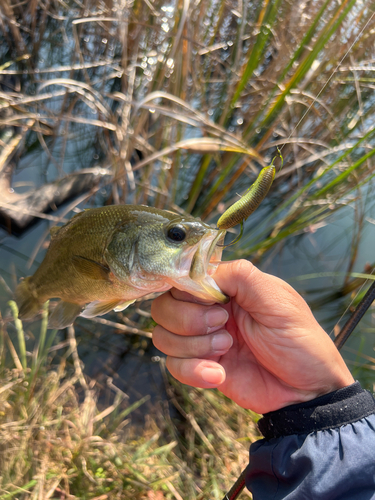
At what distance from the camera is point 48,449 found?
2.06 m

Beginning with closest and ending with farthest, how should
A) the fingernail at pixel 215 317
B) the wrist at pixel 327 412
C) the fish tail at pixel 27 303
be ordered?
the wrist at pixel 327 412, the fingernail at pixel 215 317, the fish tail at pixel 27 303

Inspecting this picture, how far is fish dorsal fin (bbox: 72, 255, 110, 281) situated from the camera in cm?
121

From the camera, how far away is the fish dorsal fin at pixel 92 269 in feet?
3.97

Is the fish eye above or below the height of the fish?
above

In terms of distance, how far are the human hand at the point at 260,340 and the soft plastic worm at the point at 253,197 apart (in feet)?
1.85

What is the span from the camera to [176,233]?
1.15 meters

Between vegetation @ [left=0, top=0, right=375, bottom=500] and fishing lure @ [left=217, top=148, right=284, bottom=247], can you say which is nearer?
fishing lure @ [left=217, top=148, right=284, bottom=247]

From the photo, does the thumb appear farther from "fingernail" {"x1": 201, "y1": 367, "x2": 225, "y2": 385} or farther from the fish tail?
the fish tail

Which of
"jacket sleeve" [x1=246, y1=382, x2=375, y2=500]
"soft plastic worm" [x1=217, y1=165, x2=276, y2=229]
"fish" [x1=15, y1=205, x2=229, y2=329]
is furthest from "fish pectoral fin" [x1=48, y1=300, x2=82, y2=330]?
"jacket sleeve" [x1=246, y1=382, x2=375, y2=500]

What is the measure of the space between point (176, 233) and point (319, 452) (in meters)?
0.94

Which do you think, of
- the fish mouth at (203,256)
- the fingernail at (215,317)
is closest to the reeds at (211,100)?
the fish mouth at (203,256)

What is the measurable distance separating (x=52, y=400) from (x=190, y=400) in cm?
106

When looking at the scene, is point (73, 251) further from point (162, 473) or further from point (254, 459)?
point (162, 473)

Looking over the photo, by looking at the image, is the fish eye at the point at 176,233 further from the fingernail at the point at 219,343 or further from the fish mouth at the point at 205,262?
the fingernail at the point at 219,343
